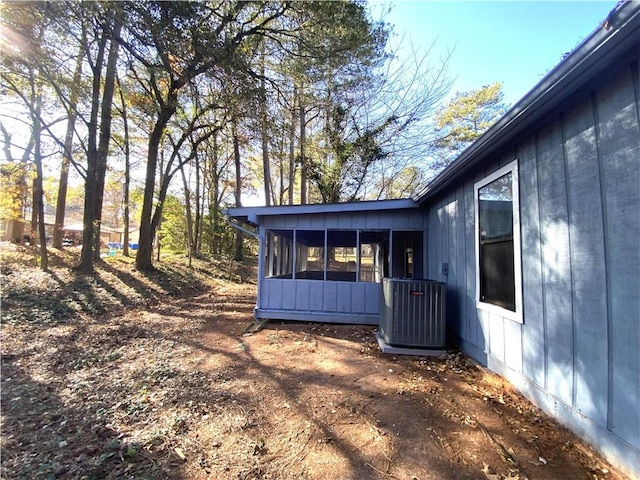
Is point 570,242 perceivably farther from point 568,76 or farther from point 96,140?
point 96,140

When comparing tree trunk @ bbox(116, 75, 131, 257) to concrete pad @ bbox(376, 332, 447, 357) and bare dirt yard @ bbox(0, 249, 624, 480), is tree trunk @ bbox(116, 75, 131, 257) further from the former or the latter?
concrete pad @ bbox(376, 332, 447, 357)

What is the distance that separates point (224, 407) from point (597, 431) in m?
3.00

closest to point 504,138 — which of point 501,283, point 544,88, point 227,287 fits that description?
point 544,88

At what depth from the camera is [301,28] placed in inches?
303

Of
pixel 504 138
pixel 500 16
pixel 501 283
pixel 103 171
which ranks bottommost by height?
pixel 501 283

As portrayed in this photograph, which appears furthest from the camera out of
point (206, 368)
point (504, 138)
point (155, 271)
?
point (155, 271)

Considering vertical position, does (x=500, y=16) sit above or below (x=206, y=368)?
above

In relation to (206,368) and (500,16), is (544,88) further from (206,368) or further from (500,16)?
(206,368)

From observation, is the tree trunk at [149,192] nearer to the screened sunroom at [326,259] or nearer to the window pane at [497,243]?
the screened sunroom at [326,259]

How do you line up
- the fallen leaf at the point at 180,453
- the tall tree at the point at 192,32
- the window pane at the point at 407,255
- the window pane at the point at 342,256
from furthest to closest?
the window pane at the point at 342,256 < the window pane at the point at 407,255 < the tall tree at the point at 192,32 < the fallen leaf at the point at 180,453

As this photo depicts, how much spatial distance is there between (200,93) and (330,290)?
23.0 feet

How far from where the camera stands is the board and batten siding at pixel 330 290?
634cm

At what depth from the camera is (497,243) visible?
141 inches

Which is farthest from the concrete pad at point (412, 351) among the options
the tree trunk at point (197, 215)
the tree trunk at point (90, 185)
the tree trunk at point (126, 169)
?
the tree trunk at point (197, 215)
